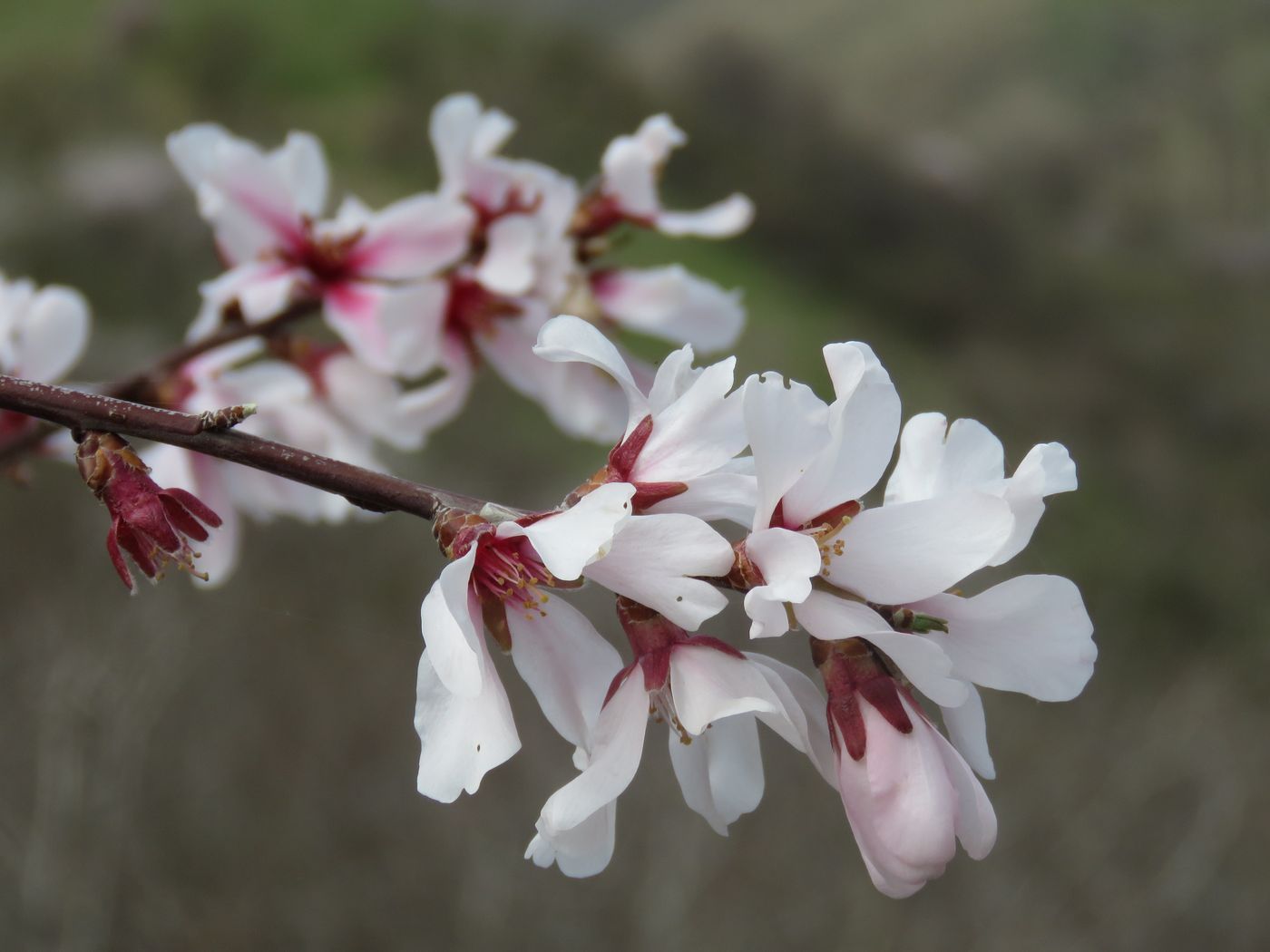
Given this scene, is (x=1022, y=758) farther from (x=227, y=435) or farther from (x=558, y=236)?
(x=227, y=435)

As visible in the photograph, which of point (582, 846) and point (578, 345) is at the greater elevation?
point (578, 345)

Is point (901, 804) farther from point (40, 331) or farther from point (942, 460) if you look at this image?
point (40, 331)

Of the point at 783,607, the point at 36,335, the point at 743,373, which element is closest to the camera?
the point at 783,607

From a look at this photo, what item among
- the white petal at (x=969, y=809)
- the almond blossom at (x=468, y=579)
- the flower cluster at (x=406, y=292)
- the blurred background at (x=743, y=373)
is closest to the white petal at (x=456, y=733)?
the almond blossom at (x=468, y=579)

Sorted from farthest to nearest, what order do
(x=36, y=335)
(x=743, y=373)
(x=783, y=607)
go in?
(x=743, y=373)
(x=36, y=335)
(x=783, y=607)

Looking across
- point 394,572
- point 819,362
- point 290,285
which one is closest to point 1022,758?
point 819,362

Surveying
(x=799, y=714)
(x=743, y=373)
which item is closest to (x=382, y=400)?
(x=799, y=714)
